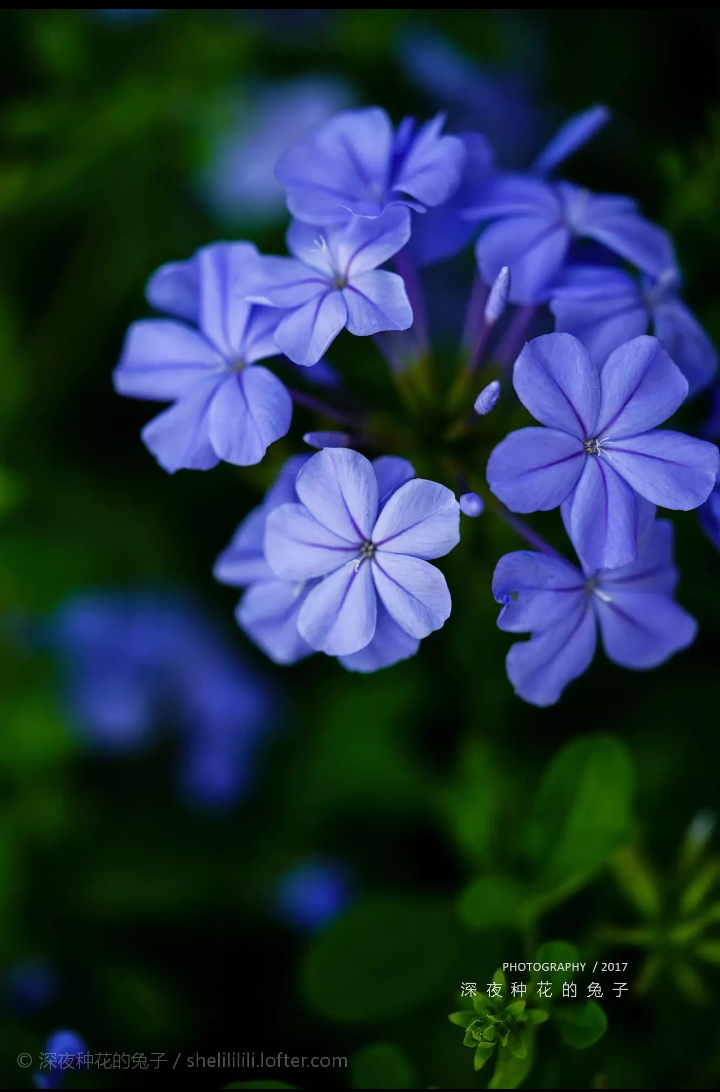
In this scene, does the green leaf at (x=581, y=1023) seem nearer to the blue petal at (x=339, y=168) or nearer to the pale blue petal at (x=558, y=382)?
the pale blue petal at (x=558, y=382)

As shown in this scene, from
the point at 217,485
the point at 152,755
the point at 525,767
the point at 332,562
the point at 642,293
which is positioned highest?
the point at 642,293

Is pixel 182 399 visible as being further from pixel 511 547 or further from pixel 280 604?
pixel 511 547

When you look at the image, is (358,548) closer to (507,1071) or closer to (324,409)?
(324,409)

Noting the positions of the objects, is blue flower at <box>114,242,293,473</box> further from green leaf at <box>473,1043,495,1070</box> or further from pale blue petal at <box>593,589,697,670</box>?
green leaf at <box>473,1043,495,1070</box>

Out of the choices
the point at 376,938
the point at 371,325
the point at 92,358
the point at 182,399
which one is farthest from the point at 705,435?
the point at 92,358

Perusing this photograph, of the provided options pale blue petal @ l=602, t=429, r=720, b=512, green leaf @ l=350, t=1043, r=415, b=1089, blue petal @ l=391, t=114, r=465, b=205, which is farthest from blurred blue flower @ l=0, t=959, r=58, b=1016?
blue petal @ l=391, t=114, r=465, b=205

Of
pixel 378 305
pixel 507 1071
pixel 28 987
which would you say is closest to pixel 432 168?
pixel 378 305
